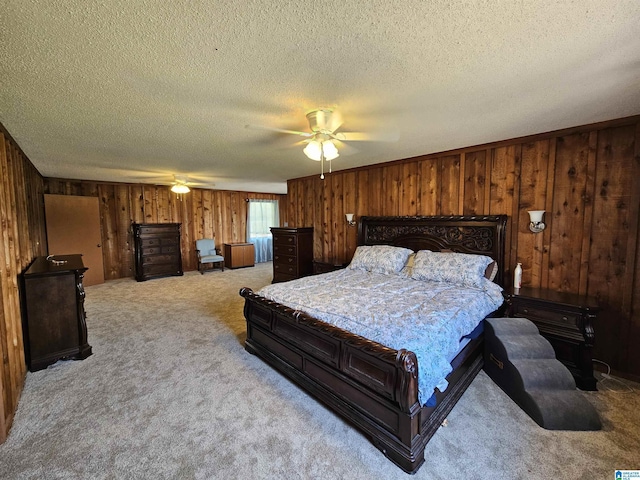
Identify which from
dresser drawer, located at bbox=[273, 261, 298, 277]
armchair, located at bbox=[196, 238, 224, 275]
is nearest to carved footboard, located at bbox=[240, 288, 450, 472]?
dresser drawer, located at bbox=[273, 261, 298, 277]

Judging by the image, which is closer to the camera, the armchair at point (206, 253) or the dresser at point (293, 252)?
the dresser at point (293, 252)

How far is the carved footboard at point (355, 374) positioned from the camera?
5.08ft

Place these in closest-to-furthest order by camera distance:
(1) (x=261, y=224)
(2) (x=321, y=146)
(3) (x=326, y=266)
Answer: (2) (x=321, y=146)
(3) (x=326, y=266)
(1) (x=261, y=224)

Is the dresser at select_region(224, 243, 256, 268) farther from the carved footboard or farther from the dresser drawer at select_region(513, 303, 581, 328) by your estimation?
the dresser drawer at select_region(513, 303, 581, 328)

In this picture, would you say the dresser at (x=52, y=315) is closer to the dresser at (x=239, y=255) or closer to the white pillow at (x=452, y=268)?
the white pillow at (x=452, y=268)

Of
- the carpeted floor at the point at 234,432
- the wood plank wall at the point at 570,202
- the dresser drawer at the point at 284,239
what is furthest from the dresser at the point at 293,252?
the carpeted floor at the point at 234,432

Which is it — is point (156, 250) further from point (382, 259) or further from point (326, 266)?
point (382, 259)

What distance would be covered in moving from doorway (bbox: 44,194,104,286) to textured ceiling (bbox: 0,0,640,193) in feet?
11.0

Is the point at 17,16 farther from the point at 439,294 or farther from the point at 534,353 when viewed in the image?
the point at 534,353

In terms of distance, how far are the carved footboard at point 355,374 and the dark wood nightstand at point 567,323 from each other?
1.64 metres

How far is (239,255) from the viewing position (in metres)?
7.75

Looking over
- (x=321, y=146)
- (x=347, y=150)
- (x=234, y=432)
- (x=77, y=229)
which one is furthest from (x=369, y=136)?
(x=77, y=229)

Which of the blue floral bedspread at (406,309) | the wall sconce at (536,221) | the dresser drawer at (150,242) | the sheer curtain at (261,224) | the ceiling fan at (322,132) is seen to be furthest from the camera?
the sheer curtain at (261,224)

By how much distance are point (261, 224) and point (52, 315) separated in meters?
6.38
